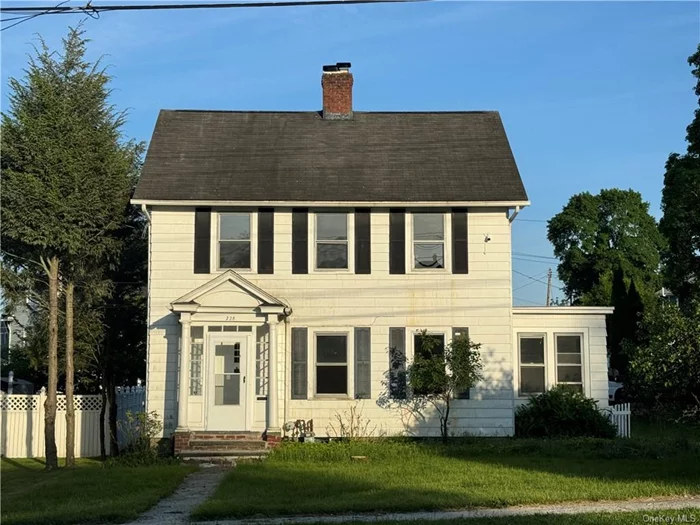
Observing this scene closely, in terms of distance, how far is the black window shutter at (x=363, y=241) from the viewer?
19234mm

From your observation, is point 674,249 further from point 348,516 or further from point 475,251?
point 348,516

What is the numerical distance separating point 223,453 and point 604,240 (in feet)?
127

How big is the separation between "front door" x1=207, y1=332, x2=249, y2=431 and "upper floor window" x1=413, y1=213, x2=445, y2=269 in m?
4.40

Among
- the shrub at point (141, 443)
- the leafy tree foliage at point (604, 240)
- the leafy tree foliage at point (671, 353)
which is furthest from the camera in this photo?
the leafy tree foliage at point (604, 240)

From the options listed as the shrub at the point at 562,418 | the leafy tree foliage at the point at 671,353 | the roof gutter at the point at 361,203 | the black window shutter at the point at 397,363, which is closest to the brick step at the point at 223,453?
the black window shutter at the point at 397,363

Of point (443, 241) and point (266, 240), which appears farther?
point (443, 241)

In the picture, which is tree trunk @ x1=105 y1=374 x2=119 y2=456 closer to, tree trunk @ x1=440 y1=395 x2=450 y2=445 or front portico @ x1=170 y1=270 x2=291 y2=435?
front portico @ x1=170 y1=270 x2=291 y2=435

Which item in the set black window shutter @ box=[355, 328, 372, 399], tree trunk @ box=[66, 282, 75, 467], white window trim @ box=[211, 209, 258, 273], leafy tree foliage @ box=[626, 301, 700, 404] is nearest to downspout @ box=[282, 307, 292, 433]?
white window trim @ box=[211, 209, 258, 273]

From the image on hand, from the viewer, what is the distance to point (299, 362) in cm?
1903

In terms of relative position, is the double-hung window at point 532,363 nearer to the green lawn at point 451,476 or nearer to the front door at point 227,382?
the green lawn at point 451,476

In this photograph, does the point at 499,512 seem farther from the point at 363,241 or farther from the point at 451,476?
the point at 363,241

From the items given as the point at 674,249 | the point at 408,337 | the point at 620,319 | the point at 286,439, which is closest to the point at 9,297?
the point at 286,439

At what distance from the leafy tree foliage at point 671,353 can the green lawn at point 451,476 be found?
1481 millimetres

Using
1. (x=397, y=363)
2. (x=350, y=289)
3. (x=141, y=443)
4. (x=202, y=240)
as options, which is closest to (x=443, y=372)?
(x=397, y=363)
